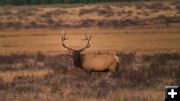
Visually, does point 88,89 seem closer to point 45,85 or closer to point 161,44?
point 45,85

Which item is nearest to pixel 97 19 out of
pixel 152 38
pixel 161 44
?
pixel 152 38

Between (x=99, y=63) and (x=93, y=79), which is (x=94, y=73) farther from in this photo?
(x=93, y=79)

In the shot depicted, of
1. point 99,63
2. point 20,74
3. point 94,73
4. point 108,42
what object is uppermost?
point 99,63

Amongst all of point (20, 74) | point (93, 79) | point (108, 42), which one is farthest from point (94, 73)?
point (108, 42)

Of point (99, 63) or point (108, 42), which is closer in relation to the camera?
point (99, 63)

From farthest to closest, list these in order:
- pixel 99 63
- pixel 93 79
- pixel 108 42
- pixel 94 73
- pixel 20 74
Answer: pixel 108 42 < pixel 20 74 < pixel 94 73 < pixel 99 63 < pixel 93 79

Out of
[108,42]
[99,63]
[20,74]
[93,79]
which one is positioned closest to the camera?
[93,79]

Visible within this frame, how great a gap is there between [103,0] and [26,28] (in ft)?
112

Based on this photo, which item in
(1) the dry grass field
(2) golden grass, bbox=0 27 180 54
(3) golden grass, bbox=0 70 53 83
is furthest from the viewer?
(2) golden grass, bbox=0 27 180 54

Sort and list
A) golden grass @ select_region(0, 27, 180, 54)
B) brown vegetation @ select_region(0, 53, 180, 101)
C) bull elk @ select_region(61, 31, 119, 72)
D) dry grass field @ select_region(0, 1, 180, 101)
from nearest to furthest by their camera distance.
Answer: dry grass field @ select_region(0, 1, 180, 101) → brown vegetation @ select_region(0, 53, 180, 101) → bull elk @ select_region(61, 31, 119, 72) → golden grass @ select_region(0, 27, 180, 54)

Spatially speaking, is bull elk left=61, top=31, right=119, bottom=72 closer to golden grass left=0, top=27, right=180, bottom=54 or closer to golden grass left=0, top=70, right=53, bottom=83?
golden grass left=0, top=70, right=53, bottom=83

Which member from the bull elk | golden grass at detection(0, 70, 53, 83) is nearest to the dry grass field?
golden grass at detection(0, 70, 53, 83)

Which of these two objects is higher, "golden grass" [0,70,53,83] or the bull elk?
the bull elk

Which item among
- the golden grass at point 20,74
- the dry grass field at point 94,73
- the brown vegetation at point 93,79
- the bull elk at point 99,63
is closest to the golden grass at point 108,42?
the dry grass field at point 94,73
